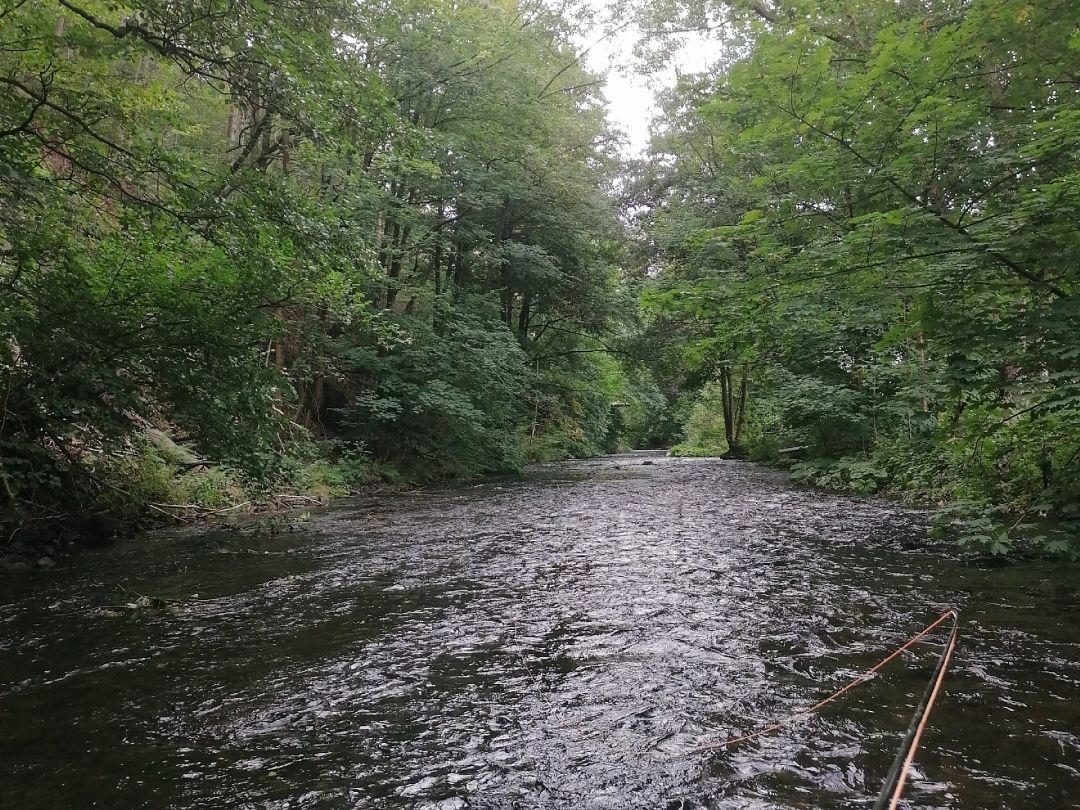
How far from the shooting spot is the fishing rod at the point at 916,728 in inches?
87.1

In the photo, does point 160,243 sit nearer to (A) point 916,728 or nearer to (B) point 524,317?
(A) point 916,728

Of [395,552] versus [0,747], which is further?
[395,552]

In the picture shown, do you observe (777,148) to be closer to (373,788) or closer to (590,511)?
(590,511)

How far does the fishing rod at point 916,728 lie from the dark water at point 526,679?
75mm

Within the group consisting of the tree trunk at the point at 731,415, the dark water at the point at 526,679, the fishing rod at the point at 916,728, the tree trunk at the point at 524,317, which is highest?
the tree trunk at the point at 524,317

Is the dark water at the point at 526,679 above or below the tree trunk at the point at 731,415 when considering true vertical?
below

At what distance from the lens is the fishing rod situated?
221 centimetres

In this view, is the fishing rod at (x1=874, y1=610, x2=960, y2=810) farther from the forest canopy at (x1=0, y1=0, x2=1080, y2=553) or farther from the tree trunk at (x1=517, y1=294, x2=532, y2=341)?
the tree trunk at (x1=517, y1=294, x2=532, y2=341)

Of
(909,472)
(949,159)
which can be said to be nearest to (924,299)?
(949,159)

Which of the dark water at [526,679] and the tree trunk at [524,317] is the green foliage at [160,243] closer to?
the dark water at [526,679]

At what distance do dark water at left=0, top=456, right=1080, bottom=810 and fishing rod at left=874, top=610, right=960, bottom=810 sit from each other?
7cm

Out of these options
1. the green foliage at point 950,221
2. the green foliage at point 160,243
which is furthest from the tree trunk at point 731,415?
the green foliage at point 950,221

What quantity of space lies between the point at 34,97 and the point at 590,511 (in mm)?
8756

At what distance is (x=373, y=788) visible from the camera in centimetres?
269
